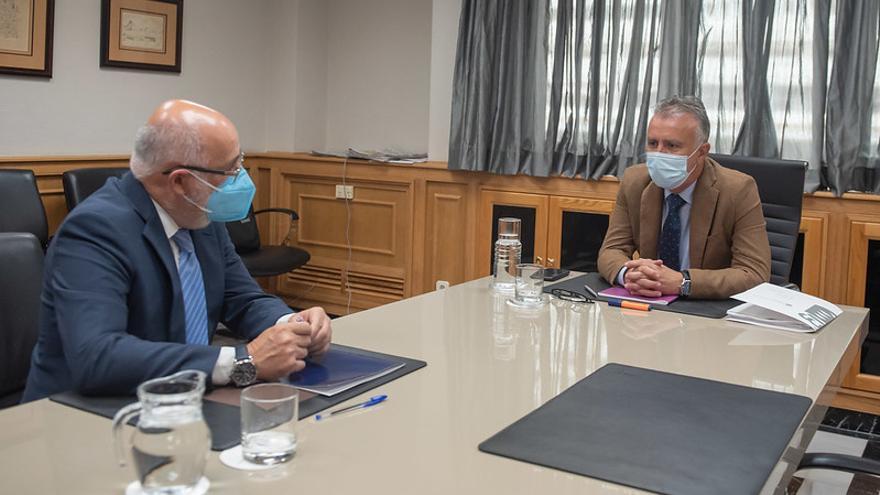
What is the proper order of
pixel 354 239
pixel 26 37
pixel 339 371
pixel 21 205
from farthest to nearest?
pixel 354 239 → pixel 26 37 → pixel 21 205 → pixel 339 371

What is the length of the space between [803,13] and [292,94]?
3.02 meters

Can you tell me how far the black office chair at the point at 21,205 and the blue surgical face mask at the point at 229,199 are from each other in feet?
8.01

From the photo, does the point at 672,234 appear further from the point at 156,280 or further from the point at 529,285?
the point at 156,280

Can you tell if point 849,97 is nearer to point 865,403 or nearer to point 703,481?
point 865,403

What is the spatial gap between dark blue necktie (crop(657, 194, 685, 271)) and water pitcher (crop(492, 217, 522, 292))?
54 cm

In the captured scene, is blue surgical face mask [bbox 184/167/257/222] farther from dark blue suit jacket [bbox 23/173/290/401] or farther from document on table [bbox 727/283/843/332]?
document on table [bbox 727/283/843/332]

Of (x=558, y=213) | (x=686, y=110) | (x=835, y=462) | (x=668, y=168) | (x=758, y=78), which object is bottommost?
(x=835, y=462)

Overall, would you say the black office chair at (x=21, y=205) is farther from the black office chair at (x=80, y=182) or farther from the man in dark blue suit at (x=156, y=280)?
the man in dark blue suit at (x=156, y=280)

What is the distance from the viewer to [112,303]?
1.63 m

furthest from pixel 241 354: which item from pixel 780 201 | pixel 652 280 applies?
pixel 780 201

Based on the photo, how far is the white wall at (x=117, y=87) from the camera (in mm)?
4434

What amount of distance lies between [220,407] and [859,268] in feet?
10.7

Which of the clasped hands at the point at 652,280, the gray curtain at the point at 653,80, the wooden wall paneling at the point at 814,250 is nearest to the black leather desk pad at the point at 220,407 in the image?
the clasped hands at the point at 652,280

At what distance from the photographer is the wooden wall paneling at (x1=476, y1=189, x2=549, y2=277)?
15.5 ft
